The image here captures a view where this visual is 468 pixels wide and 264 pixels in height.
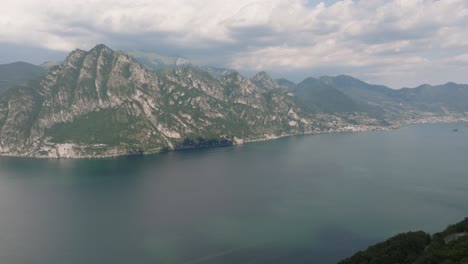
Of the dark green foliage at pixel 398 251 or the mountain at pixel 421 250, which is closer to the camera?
the mountain at pixel 421 250

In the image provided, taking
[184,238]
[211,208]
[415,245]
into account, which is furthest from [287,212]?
[415,245]

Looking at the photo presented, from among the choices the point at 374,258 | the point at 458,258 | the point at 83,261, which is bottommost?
the point at 83,261

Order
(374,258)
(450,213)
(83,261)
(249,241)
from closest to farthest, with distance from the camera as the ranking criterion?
(374,258)
(83,261)
(249,241)
(450,213)

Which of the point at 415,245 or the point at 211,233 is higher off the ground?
the point at 415,245

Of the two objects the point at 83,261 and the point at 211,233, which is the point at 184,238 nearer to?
the point at 211,233

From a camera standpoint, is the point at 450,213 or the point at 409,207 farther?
the point at 409,207

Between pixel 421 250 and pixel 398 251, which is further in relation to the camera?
pixel 421 250

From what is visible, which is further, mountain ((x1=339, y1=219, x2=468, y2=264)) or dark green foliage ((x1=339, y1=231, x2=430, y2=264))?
dark green foliage ((x1=339, y1=231, x2=430, y2=264))

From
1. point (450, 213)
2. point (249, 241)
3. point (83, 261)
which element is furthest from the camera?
point (450, 213)
